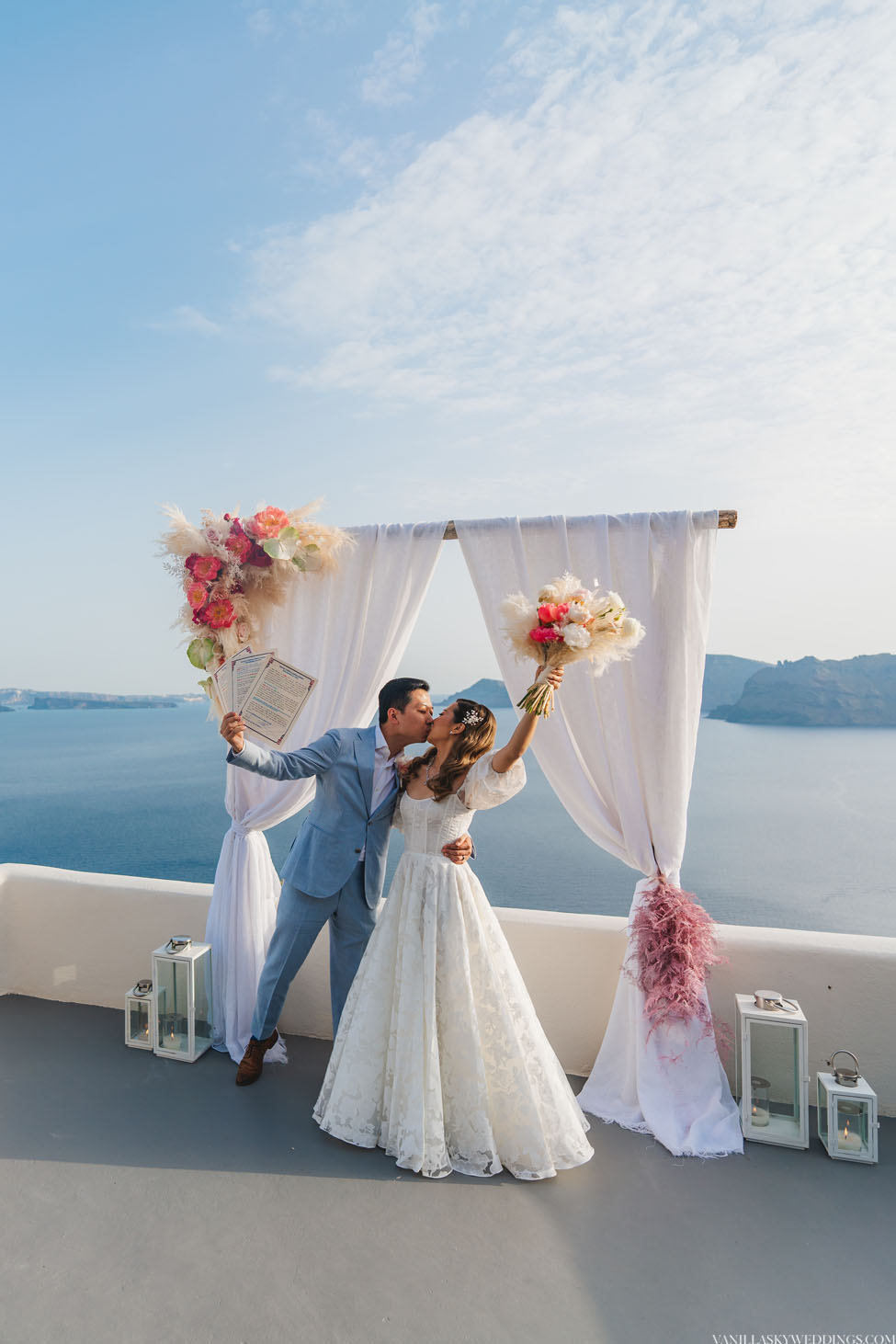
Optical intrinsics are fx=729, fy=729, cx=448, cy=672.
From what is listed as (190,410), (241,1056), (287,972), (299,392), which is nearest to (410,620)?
(287,972)

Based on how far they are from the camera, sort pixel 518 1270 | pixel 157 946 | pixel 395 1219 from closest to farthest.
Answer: pixel 518 1270, pixel 395 1219, pixel 157 946

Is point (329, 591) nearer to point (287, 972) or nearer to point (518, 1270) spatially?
point (287, 972)

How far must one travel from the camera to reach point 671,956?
2.84m

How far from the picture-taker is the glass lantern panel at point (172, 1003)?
10.9 feet

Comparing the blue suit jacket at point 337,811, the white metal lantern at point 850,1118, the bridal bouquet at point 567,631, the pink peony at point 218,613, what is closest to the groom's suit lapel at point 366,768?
the blue suit jacket at point 337,811

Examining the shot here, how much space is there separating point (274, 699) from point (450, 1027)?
54.9 inches

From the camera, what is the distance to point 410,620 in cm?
345

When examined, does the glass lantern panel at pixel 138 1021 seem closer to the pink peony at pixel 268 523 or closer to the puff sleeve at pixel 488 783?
the puff sleeve at pixel 488 783

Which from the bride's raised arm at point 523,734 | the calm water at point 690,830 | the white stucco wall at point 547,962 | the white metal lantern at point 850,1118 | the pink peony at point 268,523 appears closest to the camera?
the bride's raised arm at point 523,734

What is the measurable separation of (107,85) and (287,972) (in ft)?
18.3

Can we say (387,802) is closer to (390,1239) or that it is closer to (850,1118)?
(390,1239)

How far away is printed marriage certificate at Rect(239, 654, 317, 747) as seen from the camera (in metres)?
2.94

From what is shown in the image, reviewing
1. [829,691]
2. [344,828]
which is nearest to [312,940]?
[344,828]

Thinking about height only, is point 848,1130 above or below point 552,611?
below
